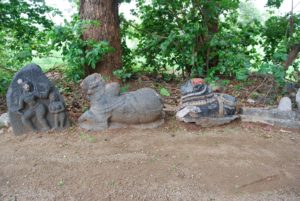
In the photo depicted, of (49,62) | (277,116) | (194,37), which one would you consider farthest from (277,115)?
(49,62)

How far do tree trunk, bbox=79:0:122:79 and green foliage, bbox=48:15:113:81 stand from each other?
0.85 feet

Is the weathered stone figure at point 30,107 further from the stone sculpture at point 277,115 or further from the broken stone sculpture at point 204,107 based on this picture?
the stone sculpture at point 277,115

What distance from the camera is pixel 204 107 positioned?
164 inches

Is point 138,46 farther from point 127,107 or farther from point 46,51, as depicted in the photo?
point 127,107

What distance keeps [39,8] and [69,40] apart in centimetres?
134

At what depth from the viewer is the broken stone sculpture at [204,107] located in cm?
416

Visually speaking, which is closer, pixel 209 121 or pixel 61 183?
pixel 61 183

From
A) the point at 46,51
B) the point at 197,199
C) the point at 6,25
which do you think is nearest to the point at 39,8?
the point at 6,25

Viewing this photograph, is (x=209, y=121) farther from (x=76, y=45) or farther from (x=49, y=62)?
(x=49, y=62)

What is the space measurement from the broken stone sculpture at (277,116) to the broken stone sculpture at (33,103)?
2527mm

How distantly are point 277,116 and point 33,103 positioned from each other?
3251 mm

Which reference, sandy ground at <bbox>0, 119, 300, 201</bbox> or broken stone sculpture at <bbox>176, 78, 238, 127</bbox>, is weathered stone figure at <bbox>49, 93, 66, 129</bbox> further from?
broken stone sculpture at <bbox>176, 78, 238, 127</bbox>

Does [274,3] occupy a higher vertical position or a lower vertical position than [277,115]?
higher

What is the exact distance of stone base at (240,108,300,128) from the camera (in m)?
4.25
